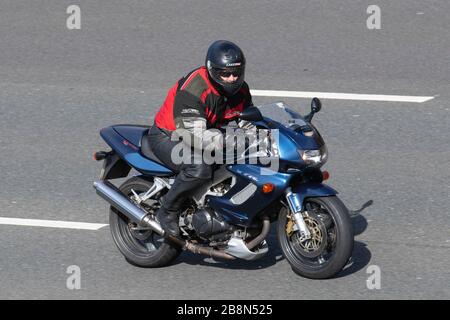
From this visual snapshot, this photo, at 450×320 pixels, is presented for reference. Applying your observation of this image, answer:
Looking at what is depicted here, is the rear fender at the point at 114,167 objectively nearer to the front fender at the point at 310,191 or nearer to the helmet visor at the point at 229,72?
the helmet visor at the point at 229,72

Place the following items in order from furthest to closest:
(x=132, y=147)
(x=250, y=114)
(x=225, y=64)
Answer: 1. (x=132, y=147)
2. (x=225, y=64)
3. (x=250, y=114)

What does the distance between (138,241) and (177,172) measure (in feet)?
2.64

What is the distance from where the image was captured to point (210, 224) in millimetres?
8578

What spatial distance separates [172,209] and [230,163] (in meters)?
0.66

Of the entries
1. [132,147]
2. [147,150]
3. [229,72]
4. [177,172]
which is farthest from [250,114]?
[132,147]

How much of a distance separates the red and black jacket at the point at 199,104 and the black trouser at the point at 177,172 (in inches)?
5.4

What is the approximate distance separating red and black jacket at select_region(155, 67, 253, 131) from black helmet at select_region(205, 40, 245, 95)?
0.35ft

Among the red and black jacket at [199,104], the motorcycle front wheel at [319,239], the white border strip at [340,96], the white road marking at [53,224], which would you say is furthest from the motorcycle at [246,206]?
the white border strip at [340,96]

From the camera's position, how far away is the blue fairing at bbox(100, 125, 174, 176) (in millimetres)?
8781

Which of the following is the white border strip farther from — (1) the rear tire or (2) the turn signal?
(2) the turn signal

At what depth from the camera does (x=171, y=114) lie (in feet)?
28.3

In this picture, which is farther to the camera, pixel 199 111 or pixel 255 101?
pixel 255 101

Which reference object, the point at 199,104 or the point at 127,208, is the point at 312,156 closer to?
the point at 199,104

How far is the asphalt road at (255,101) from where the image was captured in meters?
8.66
